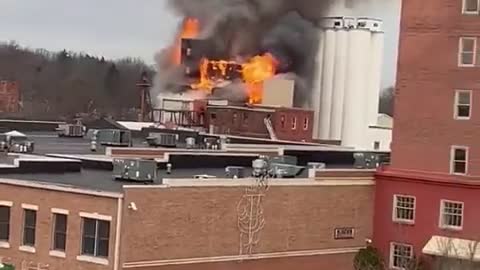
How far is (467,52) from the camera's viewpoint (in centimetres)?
3944

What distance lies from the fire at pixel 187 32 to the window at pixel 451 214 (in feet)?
174

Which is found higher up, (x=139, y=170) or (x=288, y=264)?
(x=139, y=170)

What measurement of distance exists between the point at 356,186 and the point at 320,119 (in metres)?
53.4

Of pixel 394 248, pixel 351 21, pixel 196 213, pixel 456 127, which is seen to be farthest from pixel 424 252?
pixel 351 21

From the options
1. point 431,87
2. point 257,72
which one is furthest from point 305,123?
point 431,87

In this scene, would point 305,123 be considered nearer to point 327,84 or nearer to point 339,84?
point 327,84

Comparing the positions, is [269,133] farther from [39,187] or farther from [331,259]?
[39,187]

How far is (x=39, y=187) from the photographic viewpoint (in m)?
31.0

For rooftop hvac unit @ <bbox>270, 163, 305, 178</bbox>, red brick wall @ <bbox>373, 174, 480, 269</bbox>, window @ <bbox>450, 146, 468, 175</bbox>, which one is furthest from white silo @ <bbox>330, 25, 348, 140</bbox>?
rooftop hvac unit @ <bbox>270, 163, 305, 178</bbox>

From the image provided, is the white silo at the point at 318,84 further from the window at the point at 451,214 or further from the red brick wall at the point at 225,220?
the window at the point at 451,214

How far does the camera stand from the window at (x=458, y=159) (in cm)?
3891

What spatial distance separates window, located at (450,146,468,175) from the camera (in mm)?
38906

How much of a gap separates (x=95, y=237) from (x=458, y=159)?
51.5ft

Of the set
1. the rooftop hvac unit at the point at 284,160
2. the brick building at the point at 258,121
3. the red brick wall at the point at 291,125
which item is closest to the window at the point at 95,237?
the rooftop hvac unit at the point at 284,160
